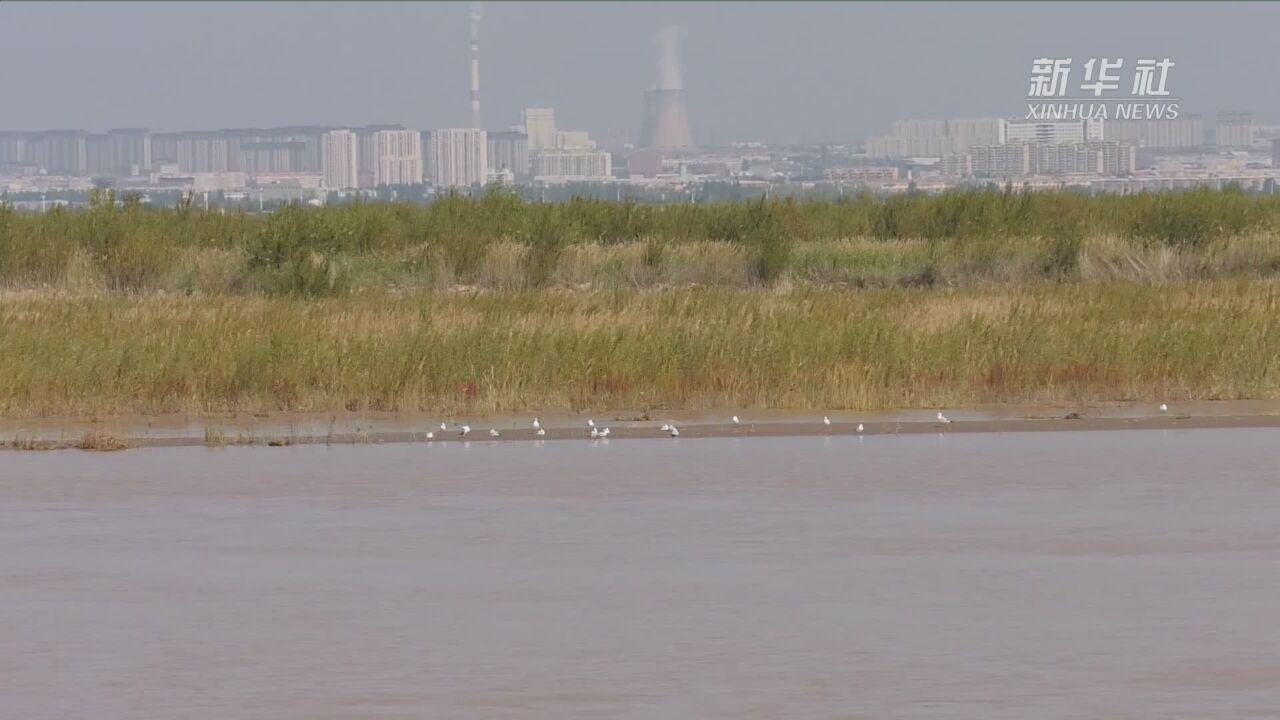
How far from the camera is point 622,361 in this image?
17953 mm

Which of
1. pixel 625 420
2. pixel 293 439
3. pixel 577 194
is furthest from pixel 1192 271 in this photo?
pixel 293 439

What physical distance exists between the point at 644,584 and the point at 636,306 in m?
13.5

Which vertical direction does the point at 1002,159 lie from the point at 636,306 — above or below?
above

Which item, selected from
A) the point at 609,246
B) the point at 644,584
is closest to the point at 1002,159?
the point at 609,246

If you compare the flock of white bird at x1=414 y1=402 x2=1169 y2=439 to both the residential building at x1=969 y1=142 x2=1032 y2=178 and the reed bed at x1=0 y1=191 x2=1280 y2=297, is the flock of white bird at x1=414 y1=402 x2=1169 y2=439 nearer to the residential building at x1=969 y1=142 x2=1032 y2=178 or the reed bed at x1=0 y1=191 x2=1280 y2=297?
the reed bed at x1=0 y1=191 x2=1280 y2=297

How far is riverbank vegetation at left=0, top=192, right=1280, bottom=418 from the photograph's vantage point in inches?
685

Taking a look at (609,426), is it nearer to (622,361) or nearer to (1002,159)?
(622,361)

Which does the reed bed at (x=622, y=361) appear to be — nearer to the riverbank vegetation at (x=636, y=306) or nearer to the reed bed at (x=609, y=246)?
the riverbank vegetation at (x=636, y=306)

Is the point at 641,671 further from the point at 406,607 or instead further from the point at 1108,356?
the point at 1108,356

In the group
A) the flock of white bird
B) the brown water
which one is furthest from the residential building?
the brown water

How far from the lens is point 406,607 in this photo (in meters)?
8.96

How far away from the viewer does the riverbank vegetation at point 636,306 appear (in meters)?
17.4

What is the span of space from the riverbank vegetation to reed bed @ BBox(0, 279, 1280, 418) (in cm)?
3

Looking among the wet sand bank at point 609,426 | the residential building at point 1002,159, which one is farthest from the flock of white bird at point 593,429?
the residential building at point 1002,159
